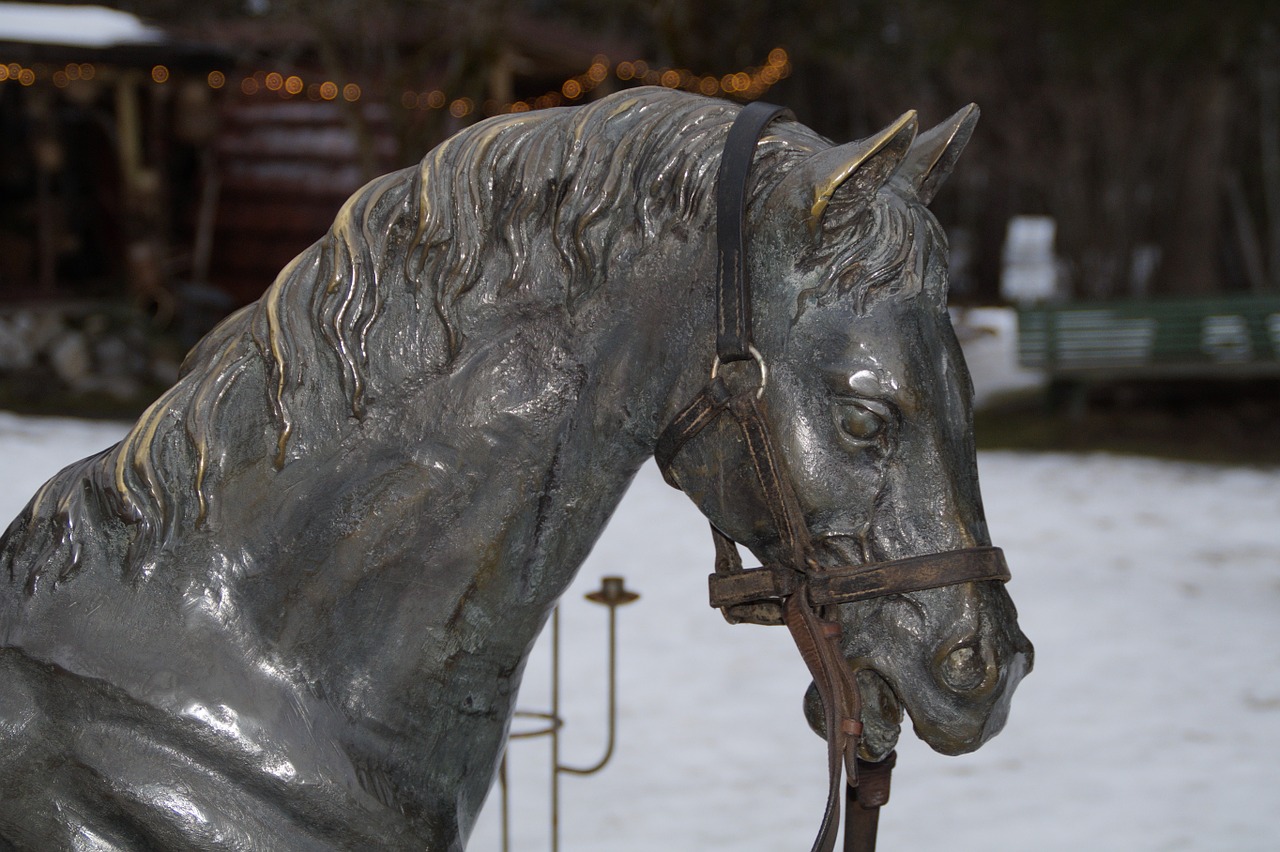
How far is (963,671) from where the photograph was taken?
1310 mm

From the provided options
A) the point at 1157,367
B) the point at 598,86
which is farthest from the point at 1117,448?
the point at 598,86

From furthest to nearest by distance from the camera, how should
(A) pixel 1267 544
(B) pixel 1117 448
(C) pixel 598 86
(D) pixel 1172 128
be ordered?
(C) pixel 598 86 < (D) pixel 1172 128 < (B) pixel 1117 448 < (A) pixel 1267 544

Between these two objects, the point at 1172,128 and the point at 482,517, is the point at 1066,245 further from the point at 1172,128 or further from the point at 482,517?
the point at 482,517

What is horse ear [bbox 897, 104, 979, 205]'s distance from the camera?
4.63 ft

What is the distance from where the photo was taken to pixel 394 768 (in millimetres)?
1374

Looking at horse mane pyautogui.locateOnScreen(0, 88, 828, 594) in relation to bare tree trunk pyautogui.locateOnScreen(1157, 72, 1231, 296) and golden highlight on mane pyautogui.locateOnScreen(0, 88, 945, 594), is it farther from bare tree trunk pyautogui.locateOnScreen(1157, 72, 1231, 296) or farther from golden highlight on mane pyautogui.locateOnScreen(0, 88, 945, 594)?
bare tree trunk pyautogui.locateOnScreen(1157, 72, 1231, 296)

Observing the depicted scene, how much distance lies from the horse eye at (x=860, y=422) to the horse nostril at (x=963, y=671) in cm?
23

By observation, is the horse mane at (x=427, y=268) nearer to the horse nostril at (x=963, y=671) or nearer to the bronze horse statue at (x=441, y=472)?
the bronze horse statue at (x=441, y=472)

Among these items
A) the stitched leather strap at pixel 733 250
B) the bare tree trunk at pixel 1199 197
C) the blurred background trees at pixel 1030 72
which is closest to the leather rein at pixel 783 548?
the stitched leather strap at pixel 733 250

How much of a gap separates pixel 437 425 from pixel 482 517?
10 cm

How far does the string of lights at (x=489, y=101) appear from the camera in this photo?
10.2 metres

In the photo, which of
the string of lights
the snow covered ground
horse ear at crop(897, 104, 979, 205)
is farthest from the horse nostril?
the string of lights

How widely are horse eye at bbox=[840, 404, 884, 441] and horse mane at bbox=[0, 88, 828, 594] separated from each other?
23 centimetres

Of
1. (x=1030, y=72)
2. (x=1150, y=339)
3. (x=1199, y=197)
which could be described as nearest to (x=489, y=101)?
(x=1030, y=72)
